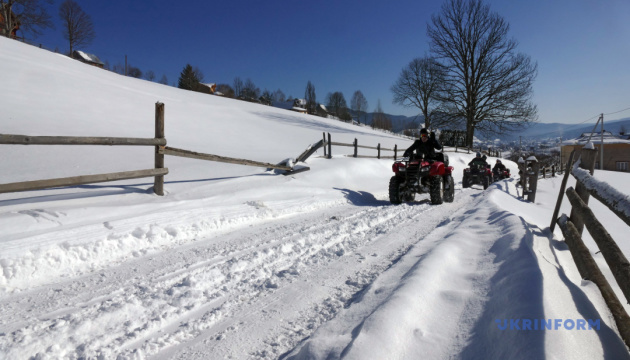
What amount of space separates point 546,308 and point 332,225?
3.31 m

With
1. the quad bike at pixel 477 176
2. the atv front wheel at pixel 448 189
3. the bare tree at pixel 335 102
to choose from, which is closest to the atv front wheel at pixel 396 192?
the atv front wheel at pixel 448 189

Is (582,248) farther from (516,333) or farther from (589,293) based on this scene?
(516,333)

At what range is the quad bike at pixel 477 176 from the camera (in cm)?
1255

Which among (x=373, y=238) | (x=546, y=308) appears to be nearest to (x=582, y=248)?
(x=546, y=308)

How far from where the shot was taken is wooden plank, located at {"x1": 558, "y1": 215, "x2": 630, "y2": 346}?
70.8 inches

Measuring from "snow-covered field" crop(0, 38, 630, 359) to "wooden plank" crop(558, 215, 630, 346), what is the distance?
0.28 ft

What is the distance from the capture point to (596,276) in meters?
2.34

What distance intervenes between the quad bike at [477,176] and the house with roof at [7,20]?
4349 centimetres

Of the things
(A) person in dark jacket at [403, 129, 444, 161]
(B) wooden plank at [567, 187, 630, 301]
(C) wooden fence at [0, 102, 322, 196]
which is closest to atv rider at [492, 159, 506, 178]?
(A) person in dark jacket at [403, 129, 444, 161]

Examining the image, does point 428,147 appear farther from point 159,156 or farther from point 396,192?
point 159,156

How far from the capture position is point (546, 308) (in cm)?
185
